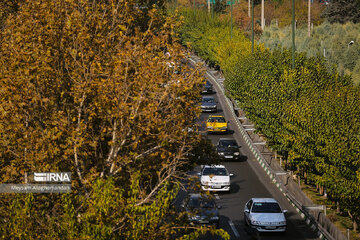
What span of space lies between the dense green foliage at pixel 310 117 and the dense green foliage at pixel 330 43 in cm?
1216

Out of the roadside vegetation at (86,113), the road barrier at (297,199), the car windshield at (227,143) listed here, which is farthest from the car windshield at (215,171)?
the roadside vegetation at (86,113)

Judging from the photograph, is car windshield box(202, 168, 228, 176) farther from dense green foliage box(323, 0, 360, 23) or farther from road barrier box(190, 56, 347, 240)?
dense green foliage box(323, 0, 360, 23)

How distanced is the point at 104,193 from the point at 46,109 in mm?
3360

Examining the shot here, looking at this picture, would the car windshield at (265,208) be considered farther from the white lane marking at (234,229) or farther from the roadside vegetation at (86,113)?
the roadside vegetation at (86,113)

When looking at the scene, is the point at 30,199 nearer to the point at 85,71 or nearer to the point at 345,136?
the point at 85,71

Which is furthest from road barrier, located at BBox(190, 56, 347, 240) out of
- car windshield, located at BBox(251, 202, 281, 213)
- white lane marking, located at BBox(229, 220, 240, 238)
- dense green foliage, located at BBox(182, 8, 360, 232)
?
white lane marking, located at BBox(229, 220, 240, 238)

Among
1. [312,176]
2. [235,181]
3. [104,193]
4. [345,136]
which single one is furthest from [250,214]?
[104,193]

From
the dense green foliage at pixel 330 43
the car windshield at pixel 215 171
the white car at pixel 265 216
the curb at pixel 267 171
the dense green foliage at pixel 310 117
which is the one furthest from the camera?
the dense green foliage at pixel 330 43

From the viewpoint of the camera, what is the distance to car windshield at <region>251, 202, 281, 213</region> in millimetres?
26453

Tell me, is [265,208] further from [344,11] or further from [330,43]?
[344,11]

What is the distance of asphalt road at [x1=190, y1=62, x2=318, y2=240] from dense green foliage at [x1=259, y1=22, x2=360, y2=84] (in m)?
16.4

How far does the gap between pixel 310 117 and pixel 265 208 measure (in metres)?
4.27

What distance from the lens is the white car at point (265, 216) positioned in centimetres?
2577

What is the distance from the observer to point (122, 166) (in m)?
15.1
